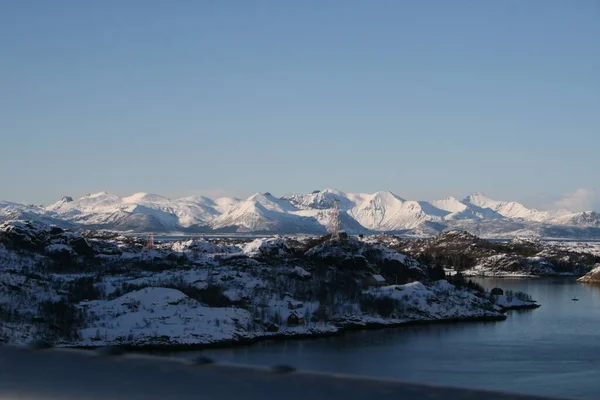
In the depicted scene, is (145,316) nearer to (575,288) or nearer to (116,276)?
(116,276)

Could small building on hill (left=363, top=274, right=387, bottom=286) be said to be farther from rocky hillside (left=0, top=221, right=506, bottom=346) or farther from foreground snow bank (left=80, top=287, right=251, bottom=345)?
foreground snow bank (left=80, top=287, right=251, bottom=345)

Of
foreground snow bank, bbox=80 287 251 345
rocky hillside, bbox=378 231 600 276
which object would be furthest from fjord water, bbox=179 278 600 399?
rocky hillside, bbox=378 231 600 276

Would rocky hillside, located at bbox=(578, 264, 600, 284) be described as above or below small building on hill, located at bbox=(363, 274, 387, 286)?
below

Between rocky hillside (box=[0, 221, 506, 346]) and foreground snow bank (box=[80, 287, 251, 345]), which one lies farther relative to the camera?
→ rocky hillside (box=[0, 221, 506, 346])

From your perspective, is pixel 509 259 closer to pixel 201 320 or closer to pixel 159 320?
pixel 201 320

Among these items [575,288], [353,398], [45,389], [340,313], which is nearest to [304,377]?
[353,398]

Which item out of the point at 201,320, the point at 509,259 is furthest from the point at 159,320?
the point at 509,259
